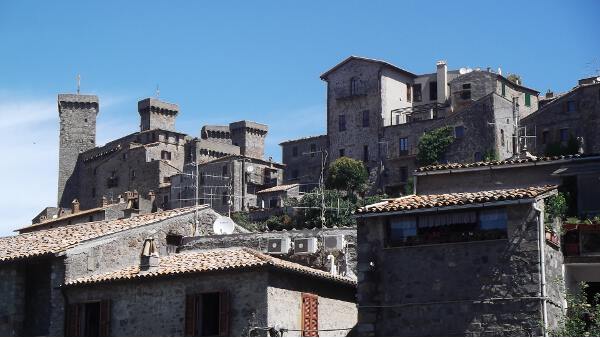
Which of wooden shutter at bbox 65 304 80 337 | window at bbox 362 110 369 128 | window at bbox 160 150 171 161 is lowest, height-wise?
wooden shutter at bbox 65 304 80 337

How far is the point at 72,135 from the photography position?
13588 centimetres

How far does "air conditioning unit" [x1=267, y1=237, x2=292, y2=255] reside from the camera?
39.8 metres

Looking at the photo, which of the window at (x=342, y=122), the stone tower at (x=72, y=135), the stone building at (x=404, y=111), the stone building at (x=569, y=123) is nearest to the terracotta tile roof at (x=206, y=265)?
the stone building at (x=569, y=123)

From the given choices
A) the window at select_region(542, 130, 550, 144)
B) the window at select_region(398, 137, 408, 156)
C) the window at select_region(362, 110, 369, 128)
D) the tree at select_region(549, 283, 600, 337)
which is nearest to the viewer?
the tree at select_region(549, 283, 600, 337)

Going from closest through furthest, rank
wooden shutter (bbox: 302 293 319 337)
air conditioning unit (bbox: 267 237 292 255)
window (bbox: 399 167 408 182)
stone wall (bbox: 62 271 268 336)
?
stone wall (bbox: 62 271 268 336) < wooden shutter (bbox: 302 293 319 337) < air conditioning unit (bbox: 267 237 292 255) < window (bbox: 399 167 408 182)

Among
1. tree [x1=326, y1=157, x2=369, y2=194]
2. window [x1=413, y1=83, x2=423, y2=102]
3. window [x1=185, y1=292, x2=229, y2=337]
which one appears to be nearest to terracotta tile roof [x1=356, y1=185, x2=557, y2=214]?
window [x1=185, y1=292, x2=229, y2=337]

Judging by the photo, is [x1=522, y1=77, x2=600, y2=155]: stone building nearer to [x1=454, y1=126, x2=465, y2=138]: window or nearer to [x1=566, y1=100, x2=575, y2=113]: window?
[x1=566, y1=100, x2=575, y2=113]: window

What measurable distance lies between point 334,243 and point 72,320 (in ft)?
35.5

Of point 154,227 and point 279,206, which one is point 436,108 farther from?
point 154,227

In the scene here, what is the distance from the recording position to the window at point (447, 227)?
1086 inches

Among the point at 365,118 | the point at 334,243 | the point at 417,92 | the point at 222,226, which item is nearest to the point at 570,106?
the point at 417,92

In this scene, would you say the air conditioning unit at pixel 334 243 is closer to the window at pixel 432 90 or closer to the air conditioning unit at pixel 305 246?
the air conditioning unit at pixel 305 246

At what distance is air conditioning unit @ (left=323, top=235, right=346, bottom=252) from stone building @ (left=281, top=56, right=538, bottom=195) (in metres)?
43.5

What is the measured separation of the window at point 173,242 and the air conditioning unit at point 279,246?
3.34 m
